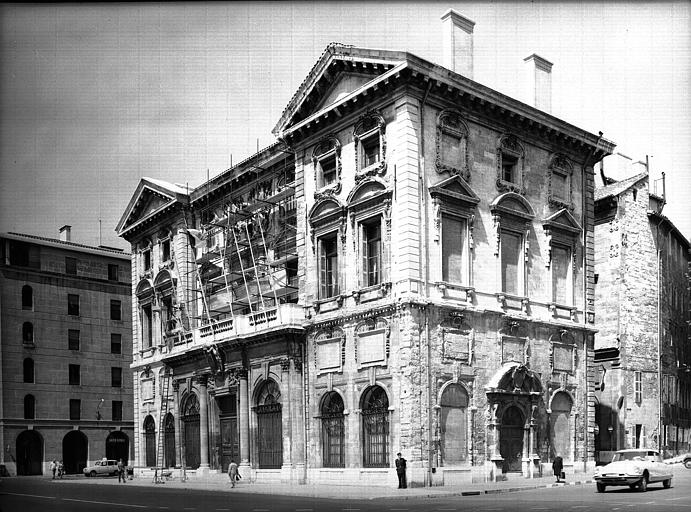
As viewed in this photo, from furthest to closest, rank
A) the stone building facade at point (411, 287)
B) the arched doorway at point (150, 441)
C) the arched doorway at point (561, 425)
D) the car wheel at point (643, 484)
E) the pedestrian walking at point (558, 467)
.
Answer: the arched doorway at point (150, 441) < the arched doorway at point (561, 425) < the stone building facade at point (411, 287) < the pedestrian walking at point (558, 467) < the car wheel at point (643, 484)

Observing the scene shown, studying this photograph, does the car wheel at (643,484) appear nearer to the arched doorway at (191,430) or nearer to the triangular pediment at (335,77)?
the triangular pediment at (335,77)

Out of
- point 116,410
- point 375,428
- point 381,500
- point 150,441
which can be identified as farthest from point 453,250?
point 116,410

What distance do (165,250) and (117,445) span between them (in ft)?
102

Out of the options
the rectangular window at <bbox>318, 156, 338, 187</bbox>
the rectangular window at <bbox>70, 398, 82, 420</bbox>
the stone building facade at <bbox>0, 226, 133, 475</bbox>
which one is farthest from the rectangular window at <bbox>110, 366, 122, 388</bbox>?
the rectangular window at <bbox>318, 156, 338, 187</bbox>

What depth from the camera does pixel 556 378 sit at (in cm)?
3762

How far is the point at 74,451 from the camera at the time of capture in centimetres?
7412

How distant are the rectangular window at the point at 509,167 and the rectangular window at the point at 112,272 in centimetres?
5026

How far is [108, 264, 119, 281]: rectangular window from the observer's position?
7844 cm

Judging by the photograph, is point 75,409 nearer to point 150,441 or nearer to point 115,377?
point 115,377

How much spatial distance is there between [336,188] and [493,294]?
26.2 feet

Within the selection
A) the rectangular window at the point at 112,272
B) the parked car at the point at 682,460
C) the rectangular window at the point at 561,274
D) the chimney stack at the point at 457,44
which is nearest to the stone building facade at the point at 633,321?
the parked car at the point at 682,460

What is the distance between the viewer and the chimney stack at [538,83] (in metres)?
40.1

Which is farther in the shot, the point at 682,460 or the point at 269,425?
the point at 682,460

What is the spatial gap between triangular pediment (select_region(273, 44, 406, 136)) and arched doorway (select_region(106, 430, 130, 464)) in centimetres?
4652
